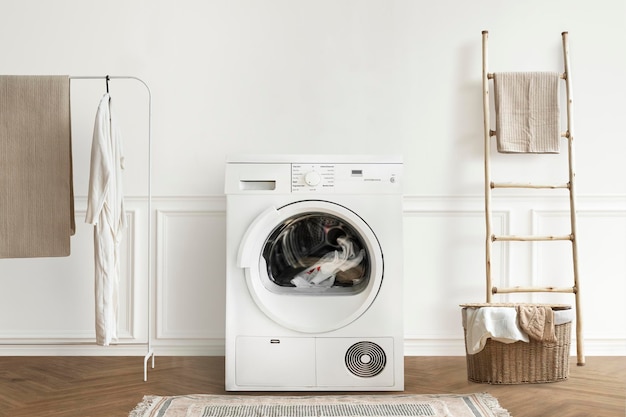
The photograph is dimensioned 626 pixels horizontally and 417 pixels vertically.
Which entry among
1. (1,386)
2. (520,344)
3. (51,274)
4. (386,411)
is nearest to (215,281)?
(51,274)

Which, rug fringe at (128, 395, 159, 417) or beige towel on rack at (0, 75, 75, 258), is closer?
rug fringe at (128, 395, 159, 417)

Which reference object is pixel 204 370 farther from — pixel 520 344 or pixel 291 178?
pixel 520 344

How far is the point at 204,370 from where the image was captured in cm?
298

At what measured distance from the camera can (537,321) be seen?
265 centimetres

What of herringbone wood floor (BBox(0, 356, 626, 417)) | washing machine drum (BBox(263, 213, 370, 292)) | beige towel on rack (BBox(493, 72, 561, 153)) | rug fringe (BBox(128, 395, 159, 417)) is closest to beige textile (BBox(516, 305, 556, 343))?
herringbone wood floor (BBox(0, 356, 626, 417))

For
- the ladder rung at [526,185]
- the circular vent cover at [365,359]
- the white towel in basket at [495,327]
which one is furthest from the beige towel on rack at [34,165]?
the ladder rung at [526,185]

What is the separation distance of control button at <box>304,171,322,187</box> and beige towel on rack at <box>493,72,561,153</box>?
1.10 metres

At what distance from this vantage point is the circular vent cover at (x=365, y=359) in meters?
2.57

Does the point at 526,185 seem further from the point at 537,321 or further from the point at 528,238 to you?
the point at 537,321

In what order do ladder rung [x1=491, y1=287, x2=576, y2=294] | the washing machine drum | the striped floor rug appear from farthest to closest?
1. ladder rung [x1=491, y1=287, x2=576, y2=294]
2. the washing machine drum
3. the striped floor rug

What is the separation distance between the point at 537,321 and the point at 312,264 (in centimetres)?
95

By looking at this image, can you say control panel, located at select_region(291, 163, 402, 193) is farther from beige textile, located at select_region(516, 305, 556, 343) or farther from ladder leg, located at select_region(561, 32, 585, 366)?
ladder leg, located at select_region(561, 32, 585, 366)

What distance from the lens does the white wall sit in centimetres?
327

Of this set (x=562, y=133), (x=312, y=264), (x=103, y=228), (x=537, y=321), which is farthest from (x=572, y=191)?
(x=103, y=228)
